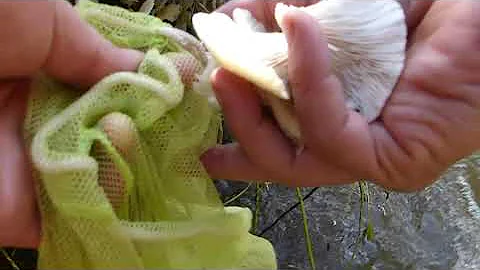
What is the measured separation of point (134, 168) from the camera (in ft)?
2.20

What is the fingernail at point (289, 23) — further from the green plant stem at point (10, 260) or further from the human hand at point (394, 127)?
the green plant stem at point (10, 260)

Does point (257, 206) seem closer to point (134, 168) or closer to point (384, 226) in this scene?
point (384, 226)

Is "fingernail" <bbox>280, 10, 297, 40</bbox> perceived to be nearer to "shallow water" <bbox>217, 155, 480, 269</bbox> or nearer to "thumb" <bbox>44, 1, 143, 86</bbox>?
"thumb" <bbox>44, 1, 143, 86</bbox>

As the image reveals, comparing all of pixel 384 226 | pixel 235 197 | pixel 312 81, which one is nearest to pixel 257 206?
pixel 235 197

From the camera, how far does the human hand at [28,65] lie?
64cm

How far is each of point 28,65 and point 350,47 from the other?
0.25 m

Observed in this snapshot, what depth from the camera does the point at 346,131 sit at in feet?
2.23

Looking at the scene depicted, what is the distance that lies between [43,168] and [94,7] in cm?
19

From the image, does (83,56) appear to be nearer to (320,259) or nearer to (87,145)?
(87,145)

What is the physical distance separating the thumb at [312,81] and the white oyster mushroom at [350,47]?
0.8 inches

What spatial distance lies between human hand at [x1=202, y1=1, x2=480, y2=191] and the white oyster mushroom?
13 mm

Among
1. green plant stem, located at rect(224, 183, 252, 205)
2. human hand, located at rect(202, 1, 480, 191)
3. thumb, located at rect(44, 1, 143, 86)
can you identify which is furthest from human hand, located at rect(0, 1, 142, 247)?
green plant stem, located at rect(224, 183, 252, 205)

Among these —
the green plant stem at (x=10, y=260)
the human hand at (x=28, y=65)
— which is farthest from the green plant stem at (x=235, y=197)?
the human hand at (x=28, y=65)

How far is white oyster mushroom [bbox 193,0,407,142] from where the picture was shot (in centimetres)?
68
